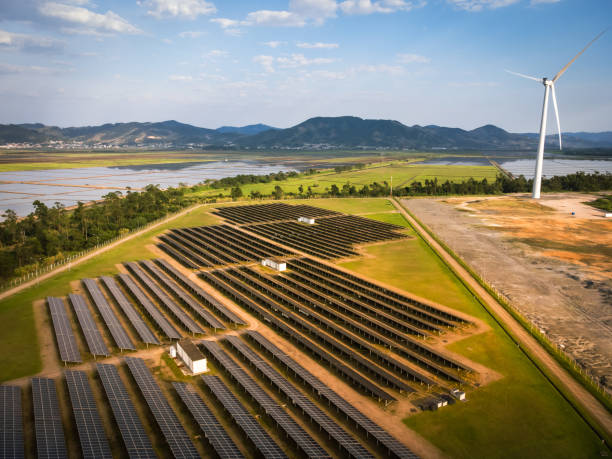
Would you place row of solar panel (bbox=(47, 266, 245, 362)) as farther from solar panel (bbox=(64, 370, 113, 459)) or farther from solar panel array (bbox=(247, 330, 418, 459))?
solar panel array (bbox=(247, 330, 418, 459))

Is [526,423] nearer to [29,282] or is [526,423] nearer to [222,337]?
[222,337]

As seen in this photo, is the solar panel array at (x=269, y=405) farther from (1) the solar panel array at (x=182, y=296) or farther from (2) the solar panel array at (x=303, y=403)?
(1) the solar panel array at (x=182, y=296)

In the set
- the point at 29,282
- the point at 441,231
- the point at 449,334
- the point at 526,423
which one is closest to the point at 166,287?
the point at 29,282

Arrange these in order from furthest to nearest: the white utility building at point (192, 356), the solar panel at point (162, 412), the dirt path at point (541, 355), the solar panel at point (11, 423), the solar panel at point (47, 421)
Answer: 1. the white utility building at point (192, 356)
2. the dirt path at point (541, 355)
3. the solar panel at point (162, 412)
4. the solar panel at point (47, 421)
5. the solar panel at point (11, 423)

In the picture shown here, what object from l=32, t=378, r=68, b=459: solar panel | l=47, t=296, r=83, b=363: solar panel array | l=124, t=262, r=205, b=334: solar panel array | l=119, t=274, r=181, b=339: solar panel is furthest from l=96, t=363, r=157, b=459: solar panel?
l=124, t=262, r=205, b=334: solar panel array

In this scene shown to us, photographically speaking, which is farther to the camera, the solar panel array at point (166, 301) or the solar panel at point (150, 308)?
the solar panel array at point (166, 301)

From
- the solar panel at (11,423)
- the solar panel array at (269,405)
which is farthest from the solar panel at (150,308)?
the solar panel at (11,423)

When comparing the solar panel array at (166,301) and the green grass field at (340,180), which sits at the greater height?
the green grass field at (340,180)
